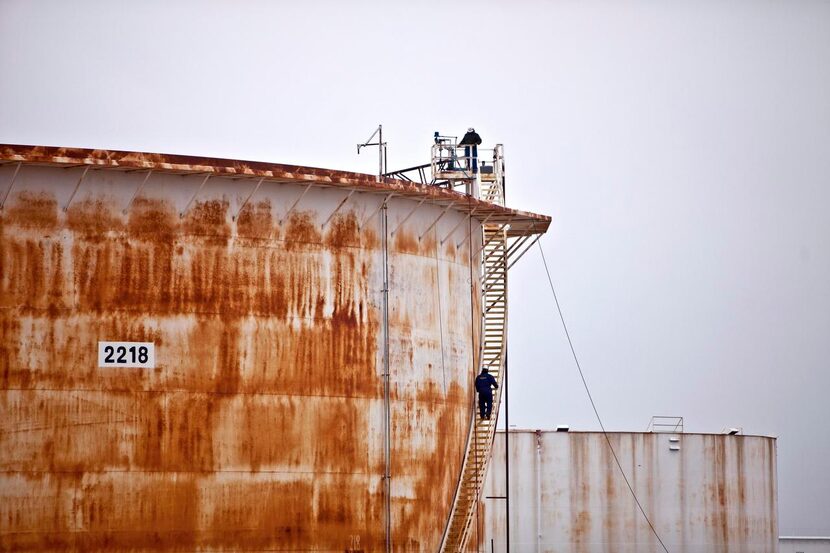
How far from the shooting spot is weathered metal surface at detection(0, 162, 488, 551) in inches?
1228

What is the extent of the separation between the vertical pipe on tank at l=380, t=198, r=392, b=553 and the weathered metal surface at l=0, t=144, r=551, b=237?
912 mm

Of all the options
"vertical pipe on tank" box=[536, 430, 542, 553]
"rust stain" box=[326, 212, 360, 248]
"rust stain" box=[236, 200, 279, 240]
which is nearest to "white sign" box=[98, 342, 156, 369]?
"rust stain" box=[236, 200, 279, 240]

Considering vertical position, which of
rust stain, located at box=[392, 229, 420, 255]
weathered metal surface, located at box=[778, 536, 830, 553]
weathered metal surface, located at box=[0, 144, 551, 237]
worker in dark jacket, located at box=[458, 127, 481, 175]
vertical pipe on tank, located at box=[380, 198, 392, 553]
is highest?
worker in dark jacket, located at box=[458, 127, 481, 175]

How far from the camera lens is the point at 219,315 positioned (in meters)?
32.6

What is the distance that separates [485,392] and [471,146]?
6967 millimetres

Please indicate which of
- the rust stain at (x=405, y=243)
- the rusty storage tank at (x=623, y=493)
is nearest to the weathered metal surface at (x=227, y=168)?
the rust stain at (x=405, y=243)

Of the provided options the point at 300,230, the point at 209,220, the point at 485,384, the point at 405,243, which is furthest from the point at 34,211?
the point at 485,384

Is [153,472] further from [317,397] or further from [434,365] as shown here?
[434,365]

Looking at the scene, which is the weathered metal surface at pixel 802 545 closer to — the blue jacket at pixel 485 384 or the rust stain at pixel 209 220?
the blue jacket at pixel 485 384

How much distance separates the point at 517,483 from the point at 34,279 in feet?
75.1

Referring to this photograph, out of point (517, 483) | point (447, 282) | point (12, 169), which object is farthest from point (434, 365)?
point (517, 483)

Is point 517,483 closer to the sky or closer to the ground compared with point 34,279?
closer to the ground

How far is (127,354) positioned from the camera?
31.8 meters

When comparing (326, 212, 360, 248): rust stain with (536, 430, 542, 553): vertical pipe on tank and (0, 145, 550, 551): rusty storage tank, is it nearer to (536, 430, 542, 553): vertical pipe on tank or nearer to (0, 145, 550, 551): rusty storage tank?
(0, 145, 550, 551): rusty storage tank
